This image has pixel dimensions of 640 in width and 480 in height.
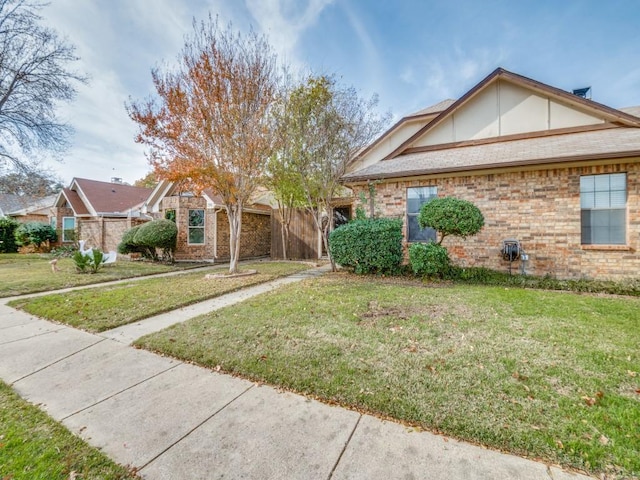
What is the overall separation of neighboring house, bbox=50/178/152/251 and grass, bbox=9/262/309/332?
1112 centimetres

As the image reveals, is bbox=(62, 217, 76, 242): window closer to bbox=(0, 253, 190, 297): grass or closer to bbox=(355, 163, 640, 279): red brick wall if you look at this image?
bbox=(0, 253, 190, 297): grass

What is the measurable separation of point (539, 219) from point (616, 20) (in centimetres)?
609

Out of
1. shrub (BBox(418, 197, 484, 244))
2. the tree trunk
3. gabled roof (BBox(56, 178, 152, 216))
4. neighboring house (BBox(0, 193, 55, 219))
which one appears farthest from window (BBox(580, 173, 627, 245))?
neighboring house (BBox(0, 193, 55, 219))

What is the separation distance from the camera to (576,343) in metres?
3.74

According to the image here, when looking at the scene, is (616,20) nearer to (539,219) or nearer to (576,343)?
(539,219)

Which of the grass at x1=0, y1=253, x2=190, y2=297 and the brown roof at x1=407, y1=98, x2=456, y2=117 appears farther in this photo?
the brown roof at x1=407, y1=98, x2=456, y2=117

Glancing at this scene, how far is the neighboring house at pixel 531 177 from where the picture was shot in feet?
23.2

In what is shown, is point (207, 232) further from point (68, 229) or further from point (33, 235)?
point (33, 235)

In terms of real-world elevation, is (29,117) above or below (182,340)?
above

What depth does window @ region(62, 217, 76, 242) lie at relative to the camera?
1997 cm

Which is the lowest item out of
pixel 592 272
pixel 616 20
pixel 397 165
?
pixel 592 272

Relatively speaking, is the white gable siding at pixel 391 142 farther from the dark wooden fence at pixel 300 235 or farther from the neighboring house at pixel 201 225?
the neighboring house at pixel 201 225

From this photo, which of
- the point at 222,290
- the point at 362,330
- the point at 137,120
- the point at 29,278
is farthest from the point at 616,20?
the point at 29,278

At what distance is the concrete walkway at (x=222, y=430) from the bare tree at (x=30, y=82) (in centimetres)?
1765
